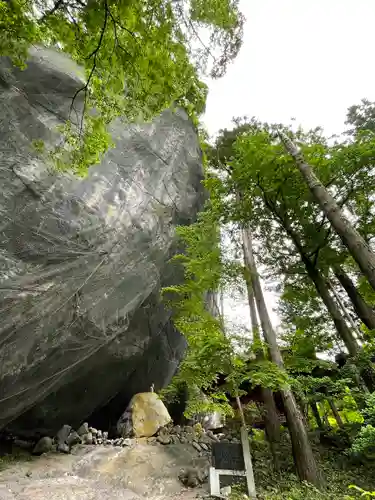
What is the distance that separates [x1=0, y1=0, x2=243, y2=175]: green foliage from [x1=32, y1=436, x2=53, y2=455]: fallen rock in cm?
728

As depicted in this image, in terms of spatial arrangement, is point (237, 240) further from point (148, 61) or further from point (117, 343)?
point (148, 61)

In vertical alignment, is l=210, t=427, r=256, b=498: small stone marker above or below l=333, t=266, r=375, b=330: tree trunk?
below

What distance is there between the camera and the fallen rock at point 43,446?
23.6 feet

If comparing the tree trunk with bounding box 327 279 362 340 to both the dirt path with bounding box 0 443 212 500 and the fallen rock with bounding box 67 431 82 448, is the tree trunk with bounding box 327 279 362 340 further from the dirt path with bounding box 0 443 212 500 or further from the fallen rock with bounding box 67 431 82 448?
the fallen rock with bounding box 67 431 82 448

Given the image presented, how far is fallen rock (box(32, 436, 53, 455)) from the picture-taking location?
7184 mm

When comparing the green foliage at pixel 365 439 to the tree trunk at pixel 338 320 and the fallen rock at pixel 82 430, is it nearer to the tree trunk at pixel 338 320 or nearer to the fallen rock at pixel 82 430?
the tree trunk at pixel 338 320

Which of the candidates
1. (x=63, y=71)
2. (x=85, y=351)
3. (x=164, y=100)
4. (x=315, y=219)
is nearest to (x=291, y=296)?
(x=315, y=219)

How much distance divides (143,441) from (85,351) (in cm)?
335

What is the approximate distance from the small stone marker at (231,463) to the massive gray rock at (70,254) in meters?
3.58

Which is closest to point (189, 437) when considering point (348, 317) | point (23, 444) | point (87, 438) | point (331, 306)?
point (87, 438)

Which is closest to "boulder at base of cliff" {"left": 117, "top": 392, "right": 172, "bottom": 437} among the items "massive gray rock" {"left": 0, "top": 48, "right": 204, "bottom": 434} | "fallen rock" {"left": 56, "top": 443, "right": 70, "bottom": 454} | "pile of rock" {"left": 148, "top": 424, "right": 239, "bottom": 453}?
"pile of rock" {"left": 148, "top": 424, "right": 239, "bottom": 453}

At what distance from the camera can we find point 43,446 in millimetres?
7281

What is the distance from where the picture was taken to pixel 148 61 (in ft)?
10.9

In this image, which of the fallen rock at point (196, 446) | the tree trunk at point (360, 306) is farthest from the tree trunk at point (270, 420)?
the tree trunk at point (360, 306)
